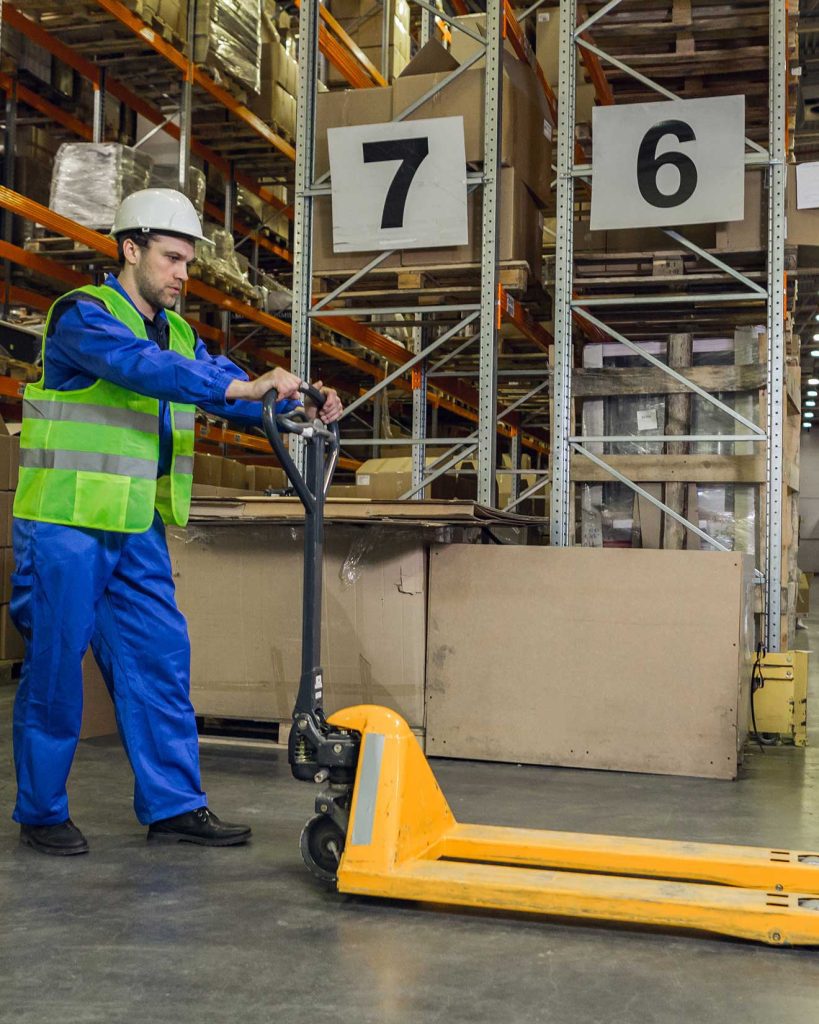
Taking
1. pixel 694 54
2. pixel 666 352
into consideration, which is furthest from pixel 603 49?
pixel 666 352

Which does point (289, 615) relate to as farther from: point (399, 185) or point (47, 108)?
point (47, 108)

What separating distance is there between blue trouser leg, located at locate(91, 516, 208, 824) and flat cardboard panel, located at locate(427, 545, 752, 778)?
1864 millimetres

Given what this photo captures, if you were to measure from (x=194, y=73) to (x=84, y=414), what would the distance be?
6515 millimetres

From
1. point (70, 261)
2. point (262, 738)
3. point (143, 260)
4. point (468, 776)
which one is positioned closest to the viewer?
point (143, 260)

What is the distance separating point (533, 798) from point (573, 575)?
3.68ft

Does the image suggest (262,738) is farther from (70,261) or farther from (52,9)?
(52,9)

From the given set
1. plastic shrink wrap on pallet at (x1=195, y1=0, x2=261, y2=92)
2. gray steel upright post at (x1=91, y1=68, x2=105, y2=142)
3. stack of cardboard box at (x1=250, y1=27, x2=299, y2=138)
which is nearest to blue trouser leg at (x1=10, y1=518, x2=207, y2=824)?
gray steel upright post at (x1=91, y1=68, x2=105, y2=142)

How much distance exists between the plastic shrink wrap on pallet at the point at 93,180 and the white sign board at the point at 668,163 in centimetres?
362

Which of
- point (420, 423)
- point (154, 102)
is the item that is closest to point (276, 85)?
point (154, 102)

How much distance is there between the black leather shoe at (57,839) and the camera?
140 inches

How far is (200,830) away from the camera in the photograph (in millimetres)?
3684

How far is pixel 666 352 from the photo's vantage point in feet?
20.5

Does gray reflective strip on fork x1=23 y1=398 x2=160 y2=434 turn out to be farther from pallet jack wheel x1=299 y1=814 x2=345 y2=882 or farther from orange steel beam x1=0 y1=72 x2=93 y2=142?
orange steel beam x1=0 y1=72 x2=93 y2=142

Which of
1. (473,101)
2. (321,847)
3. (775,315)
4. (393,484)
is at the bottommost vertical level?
(321,847)
